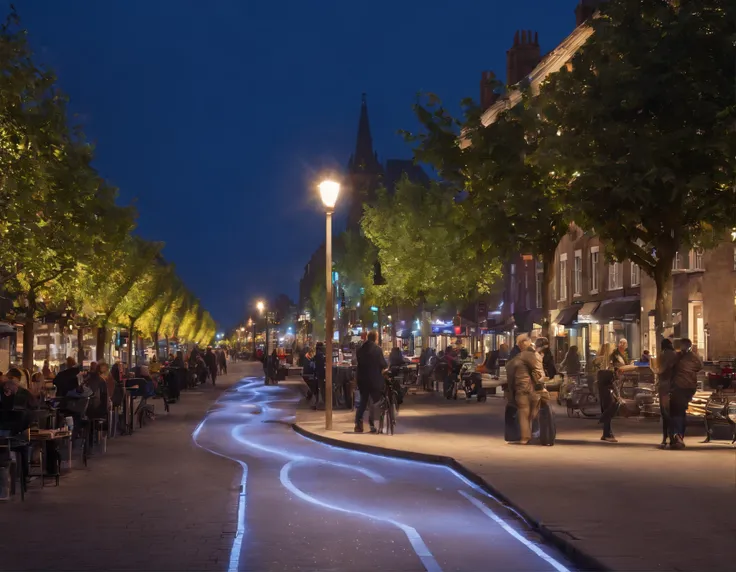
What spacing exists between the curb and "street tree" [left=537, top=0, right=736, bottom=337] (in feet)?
23.1

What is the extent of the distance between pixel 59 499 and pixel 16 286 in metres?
24.3

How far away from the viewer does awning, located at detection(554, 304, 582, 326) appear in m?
55.2

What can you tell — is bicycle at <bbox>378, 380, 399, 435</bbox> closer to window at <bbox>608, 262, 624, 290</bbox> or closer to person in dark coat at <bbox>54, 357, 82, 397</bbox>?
person in dark coat at <bbox>54, 357, 82, 397</bbox>

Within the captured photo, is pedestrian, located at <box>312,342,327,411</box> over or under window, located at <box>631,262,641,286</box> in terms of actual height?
under

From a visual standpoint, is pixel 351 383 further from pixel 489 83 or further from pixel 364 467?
pixel 364 467

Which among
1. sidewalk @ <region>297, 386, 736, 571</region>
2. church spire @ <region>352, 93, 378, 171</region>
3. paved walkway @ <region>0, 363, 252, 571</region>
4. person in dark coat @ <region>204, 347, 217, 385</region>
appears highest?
church spire @ <region>352, 93, 378, 171</region>

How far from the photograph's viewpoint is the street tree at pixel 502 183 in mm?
29906

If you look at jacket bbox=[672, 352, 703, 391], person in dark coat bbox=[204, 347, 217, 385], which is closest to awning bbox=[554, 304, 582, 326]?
person in dark coat bbox=[204, 347, 217, 385]

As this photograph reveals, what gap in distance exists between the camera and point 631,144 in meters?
25.0

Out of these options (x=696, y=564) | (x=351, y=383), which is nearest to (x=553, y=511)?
(x=696, y=564)

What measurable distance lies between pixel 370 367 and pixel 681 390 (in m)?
6.94

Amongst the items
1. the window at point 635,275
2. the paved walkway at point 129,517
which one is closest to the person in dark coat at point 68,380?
the paved walkway at point 129,517

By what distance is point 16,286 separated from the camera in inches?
1521

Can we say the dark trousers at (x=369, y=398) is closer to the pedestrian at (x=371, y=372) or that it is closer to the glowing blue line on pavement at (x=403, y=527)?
the pedestrian at (x=371, y=372)
